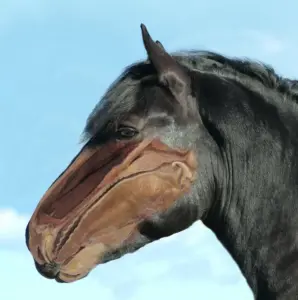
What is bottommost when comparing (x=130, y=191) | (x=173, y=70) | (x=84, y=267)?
(x=84, y=267)

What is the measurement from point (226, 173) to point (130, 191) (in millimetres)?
583

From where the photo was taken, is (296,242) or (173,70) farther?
(173,70)

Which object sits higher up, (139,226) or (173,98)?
(173,98)

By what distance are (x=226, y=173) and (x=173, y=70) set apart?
2.28 ft

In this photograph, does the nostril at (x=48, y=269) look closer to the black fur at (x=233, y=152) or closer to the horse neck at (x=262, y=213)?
the black fur at (x=233, y=152)

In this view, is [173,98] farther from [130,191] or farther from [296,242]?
[296,242]

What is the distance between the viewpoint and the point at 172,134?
4430 millimetres

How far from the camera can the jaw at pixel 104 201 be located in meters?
4.34

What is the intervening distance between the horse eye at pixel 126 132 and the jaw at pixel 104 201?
5cm

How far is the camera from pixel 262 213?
430cm

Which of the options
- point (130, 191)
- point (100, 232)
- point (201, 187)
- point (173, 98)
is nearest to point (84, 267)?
point (100, 232)

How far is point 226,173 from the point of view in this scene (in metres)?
4.43

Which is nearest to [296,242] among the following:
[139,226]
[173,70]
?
[139,226]

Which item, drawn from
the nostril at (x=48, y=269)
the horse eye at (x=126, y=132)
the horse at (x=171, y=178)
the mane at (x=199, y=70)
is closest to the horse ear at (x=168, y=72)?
the horse at (x=171, y=178)
